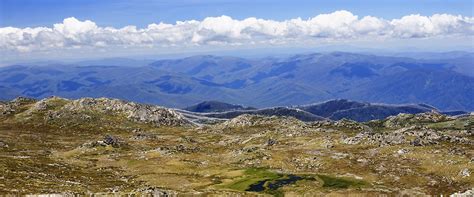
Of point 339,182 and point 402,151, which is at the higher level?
point 339,182

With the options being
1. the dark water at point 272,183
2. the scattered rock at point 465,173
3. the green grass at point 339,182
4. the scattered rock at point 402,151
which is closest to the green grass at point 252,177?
the dark water at point 272,183

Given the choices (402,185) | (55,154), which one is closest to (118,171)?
(55,154)

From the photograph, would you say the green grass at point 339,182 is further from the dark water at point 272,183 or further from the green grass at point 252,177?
the green grass at point 252,177

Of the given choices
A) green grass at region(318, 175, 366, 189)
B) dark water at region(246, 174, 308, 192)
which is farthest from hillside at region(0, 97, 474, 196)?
dark water at region(246, 174, 308, 192)

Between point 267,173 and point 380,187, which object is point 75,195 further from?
point 380,187

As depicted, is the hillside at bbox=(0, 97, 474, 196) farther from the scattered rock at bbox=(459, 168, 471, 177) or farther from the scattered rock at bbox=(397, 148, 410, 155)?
the scattered rock at bbox=(397, 148, 410, 155)

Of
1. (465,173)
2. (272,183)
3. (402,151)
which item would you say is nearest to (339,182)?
(272,183)

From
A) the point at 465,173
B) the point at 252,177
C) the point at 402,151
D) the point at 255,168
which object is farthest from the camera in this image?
the point at 402,151

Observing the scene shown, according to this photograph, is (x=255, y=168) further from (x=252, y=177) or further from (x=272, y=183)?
(x=272, y=183)
